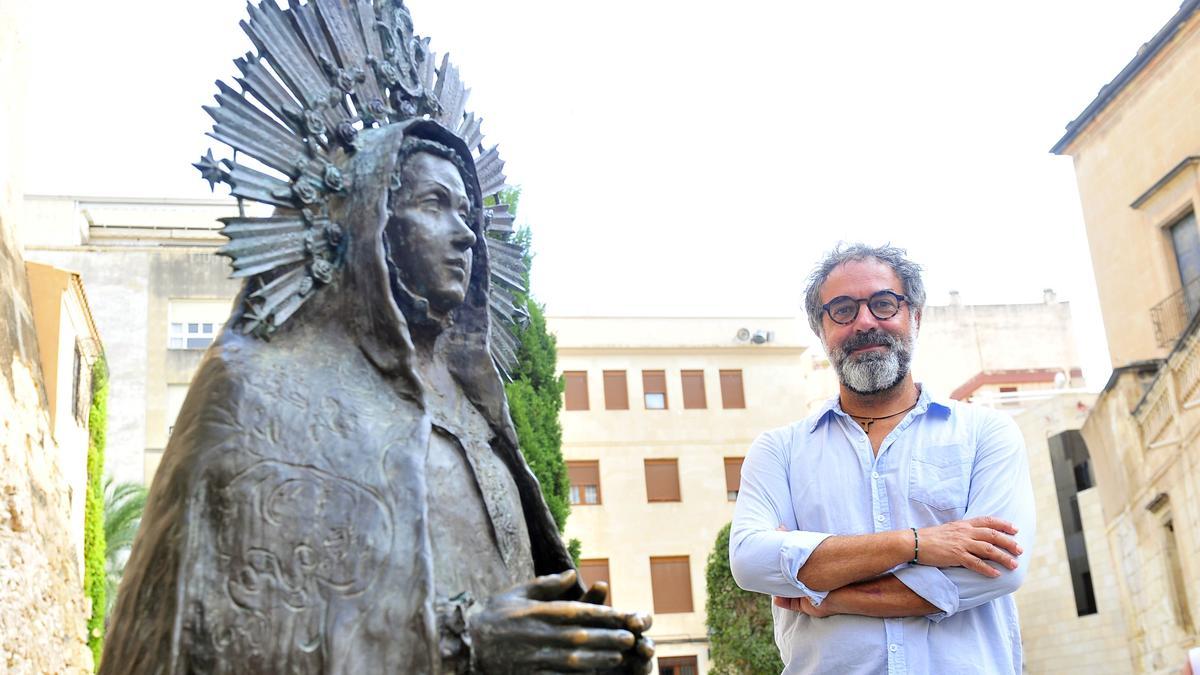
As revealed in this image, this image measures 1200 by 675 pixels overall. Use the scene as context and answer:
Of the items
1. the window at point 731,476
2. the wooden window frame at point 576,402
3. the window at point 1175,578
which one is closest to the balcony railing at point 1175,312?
the window at point 1175,578

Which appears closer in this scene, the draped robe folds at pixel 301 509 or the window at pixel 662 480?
the draped robe folds at pixel 301 509

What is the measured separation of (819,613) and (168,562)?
5.57 ft

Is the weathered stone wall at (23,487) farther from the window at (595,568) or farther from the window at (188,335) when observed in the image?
the window at (595,568)

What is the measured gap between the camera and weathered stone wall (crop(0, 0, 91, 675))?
15.2 m

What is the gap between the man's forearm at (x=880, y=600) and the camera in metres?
3.44

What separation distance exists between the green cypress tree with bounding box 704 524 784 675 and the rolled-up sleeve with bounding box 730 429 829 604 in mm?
20775

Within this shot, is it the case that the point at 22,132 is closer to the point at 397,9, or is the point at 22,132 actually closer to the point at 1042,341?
the point at 397,9

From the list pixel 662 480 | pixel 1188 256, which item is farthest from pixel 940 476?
pixel 662 480

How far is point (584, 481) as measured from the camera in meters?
33.4

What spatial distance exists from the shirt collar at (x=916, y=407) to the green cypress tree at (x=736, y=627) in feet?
67.9

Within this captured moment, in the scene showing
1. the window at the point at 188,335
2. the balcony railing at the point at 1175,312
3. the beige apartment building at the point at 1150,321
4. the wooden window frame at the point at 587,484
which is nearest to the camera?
the beige apartment building at the point at 1150,321

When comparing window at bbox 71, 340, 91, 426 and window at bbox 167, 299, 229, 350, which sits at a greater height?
window at bbox 167, 299, 229, 350

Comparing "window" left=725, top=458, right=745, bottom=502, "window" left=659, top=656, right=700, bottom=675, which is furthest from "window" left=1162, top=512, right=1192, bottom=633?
"window" left=725, top=458, right=745, bottom=502

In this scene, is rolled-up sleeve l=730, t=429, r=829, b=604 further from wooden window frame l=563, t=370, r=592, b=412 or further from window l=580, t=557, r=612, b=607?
wooden window frame l=563, t=370, r=592, b=412
